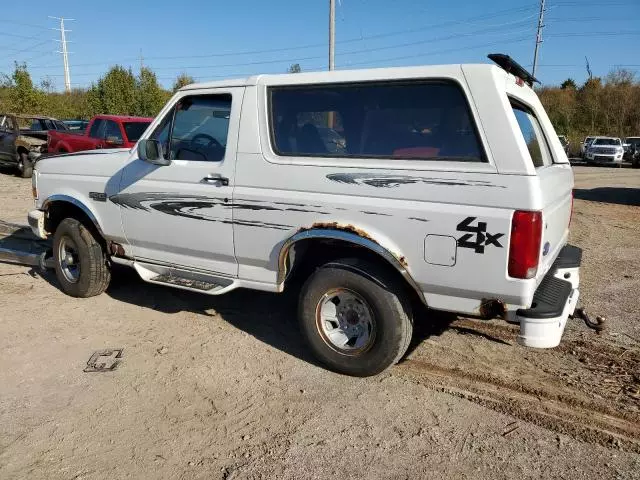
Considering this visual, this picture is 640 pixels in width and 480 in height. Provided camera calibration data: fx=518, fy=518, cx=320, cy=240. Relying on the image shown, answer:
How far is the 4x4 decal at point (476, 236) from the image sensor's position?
300cm

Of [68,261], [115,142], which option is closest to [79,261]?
[68,261]

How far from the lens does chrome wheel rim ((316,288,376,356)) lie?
3.62 meters

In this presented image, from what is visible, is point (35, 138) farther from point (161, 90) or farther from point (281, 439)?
point (161, 90)

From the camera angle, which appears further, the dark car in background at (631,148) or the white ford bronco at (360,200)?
the dark car in background at (631,148)

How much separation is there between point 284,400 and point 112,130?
10.3 metres

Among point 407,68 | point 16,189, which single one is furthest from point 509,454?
point 16,189

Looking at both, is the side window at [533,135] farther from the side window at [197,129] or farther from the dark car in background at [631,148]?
the dark car in background at [631,148]

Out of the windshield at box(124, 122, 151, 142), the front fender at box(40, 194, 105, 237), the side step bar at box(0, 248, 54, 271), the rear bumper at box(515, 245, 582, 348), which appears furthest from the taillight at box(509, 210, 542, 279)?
the windshield at box(124, 122, 151, 142)

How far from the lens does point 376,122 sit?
3.55m

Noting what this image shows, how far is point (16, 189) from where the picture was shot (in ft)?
44.3

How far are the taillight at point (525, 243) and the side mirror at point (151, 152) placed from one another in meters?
2.74

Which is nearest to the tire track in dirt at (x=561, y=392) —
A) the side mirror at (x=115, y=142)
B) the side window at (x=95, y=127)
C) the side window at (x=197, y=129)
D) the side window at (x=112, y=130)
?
the side window at (x=197, y=129)

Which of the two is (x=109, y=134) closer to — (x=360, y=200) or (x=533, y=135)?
(x=360, y=200)

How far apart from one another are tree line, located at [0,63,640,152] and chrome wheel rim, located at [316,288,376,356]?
28.0m
